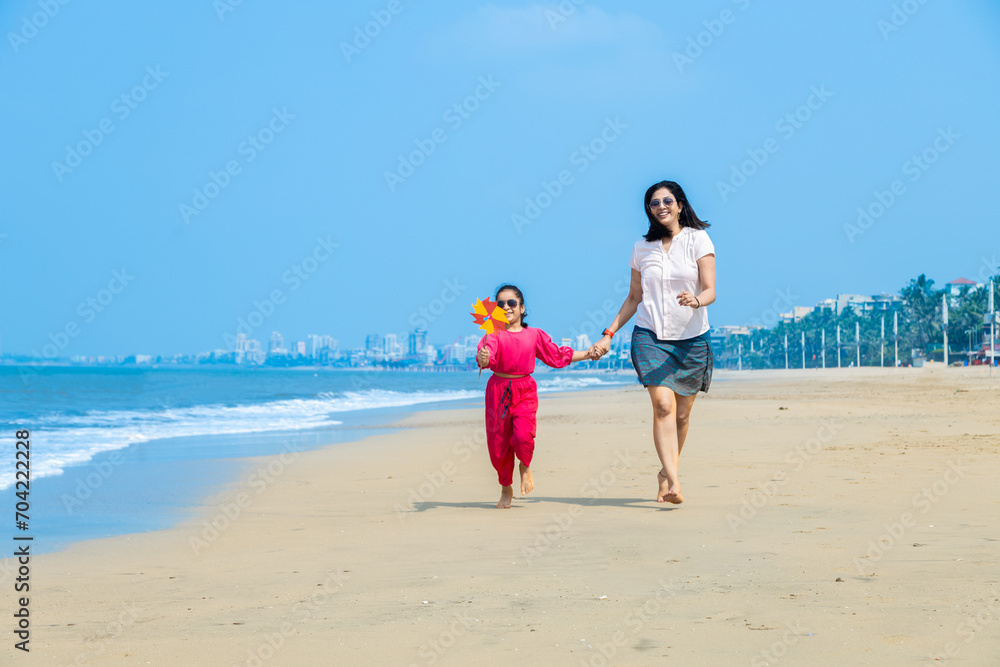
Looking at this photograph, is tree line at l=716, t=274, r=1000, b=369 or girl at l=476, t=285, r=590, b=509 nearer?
girl at l=476, t=285, r=590, b=509

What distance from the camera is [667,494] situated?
5.23 meters

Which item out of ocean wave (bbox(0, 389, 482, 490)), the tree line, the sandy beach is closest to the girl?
the sandy beach

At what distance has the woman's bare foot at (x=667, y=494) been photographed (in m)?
5.20

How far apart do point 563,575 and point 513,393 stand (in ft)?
7.79

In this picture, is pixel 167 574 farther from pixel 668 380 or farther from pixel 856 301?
pixel 856 301

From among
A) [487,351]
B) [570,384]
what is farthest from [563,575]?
[570,384]

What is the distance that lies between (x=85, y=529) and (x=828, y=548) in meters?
4.17

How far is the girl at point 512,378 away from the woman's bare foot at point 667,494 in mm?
897

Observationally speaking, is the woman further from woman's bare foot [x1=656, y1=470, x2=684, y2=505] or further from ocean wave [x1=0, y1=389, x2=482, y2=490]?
ocean wave [x1=0, y1=389, x2=482, y2=490]

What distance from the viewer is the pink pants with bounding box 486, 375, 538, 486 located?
5793mm

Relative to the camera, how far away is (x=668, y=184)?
216 inches

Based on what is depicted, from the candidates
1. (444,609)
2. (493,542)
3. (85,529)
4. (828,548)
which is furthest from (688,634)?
(85,529)

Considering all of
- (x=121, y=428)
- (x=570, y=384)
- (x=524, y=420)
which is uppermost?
(x=524, y=420)

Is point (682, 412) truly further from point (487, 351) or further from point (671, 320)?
point (487, 351)
